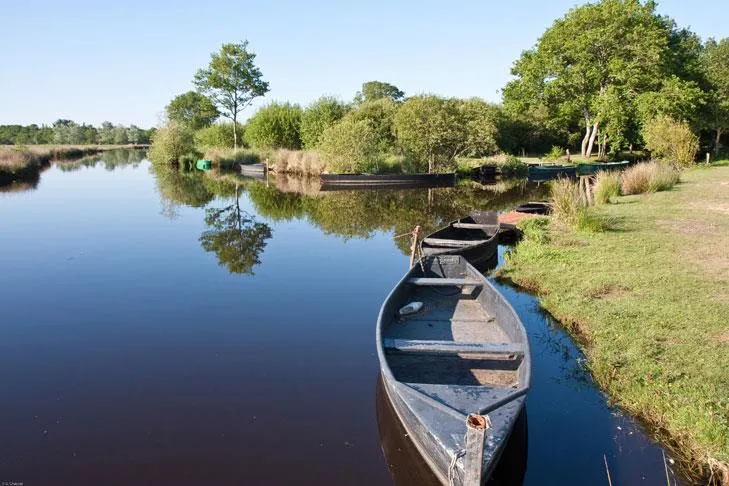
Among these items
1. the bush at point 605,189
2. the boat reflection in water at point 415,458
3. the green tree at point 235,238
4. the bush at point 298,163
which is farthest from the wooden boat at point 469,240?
the bush at point 298,163

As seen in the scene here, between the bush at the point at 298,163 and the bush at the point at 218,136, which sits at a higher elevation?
the bush at the point at 218,136

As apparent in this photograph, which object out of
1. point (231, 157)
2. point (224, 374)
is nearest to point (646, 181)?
point (224, 374)

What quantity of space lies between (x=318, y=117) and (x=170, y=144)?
49.4 feet

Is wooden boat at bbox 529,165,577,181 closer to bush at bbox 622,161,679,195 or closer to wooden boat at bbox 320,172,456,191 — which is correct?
wooden boat at bbox 320,172,456,191

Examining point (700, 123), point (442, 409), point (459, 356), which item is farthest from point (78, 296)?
point (700, 123)

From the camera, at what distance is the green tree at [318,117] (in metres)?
43.0

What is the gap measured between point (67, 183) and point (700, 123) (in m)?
48.2

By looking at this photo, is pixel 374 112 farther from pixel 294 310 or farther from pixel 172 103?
pixel 172 103

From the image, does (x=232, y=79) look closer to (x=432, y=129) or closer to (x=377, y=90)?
(x=432, y=129)

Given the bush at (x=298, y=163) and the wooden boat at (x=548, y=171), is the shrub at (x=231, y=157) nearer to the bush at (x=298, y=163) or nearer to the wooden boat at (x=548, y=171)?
the bush at (x=298, y=163)

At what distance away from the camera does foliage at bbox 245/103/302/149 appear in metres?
46.6

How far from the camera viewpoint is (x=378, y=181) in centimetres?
3120

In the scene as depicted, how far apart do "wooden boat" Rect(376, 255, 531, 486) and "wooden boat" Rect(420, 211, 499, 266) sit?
196cm

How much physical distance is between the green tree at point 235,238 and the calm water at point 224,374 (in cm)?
14
